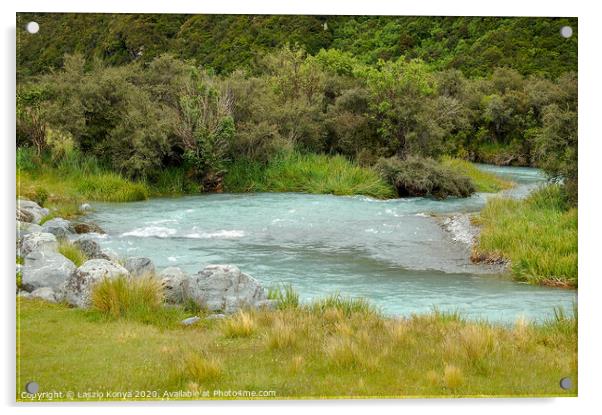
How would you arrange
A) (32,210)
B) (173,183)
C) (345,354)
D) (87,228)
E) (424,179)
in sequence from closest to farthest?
(345,354), (32,210), (87,228), (173,183), (424,179)

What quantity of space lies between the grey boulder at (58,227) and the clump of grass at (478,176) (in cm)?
478

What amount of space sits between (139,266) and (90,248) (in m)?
0.74

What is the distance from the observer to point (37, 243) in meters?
7.23

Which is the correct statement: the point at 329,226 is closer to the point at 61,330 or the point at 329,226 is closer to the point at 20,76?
the point at 61,330

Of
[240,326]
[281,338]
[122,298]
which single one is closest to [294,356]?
A: [281,338]

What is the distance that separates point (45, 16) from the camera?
7.14 metres

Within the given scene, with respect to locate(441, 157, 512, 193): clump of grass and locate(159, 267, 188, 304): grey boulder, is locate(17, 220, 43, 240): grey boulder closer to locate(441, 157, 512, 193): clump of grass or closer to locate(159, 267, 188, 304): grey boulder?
locate(159, 267, 188, 304): grey boulder

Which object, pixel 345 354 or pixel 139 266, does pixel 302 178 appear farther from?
pixel 345 354

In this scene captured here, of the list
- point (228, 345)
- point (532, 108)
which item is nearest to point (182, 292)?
point (228, 345)

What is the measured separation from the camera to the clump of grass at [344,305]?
6.86m

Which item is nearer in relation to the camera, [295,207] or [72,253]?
[72,253]

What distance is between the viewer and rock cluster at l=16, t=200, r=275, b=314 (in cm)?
698

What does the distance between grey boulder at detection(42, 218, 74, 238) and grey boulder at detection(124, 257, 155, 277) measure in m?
1.00

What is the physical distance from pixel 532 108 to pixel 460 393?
3830 mm
